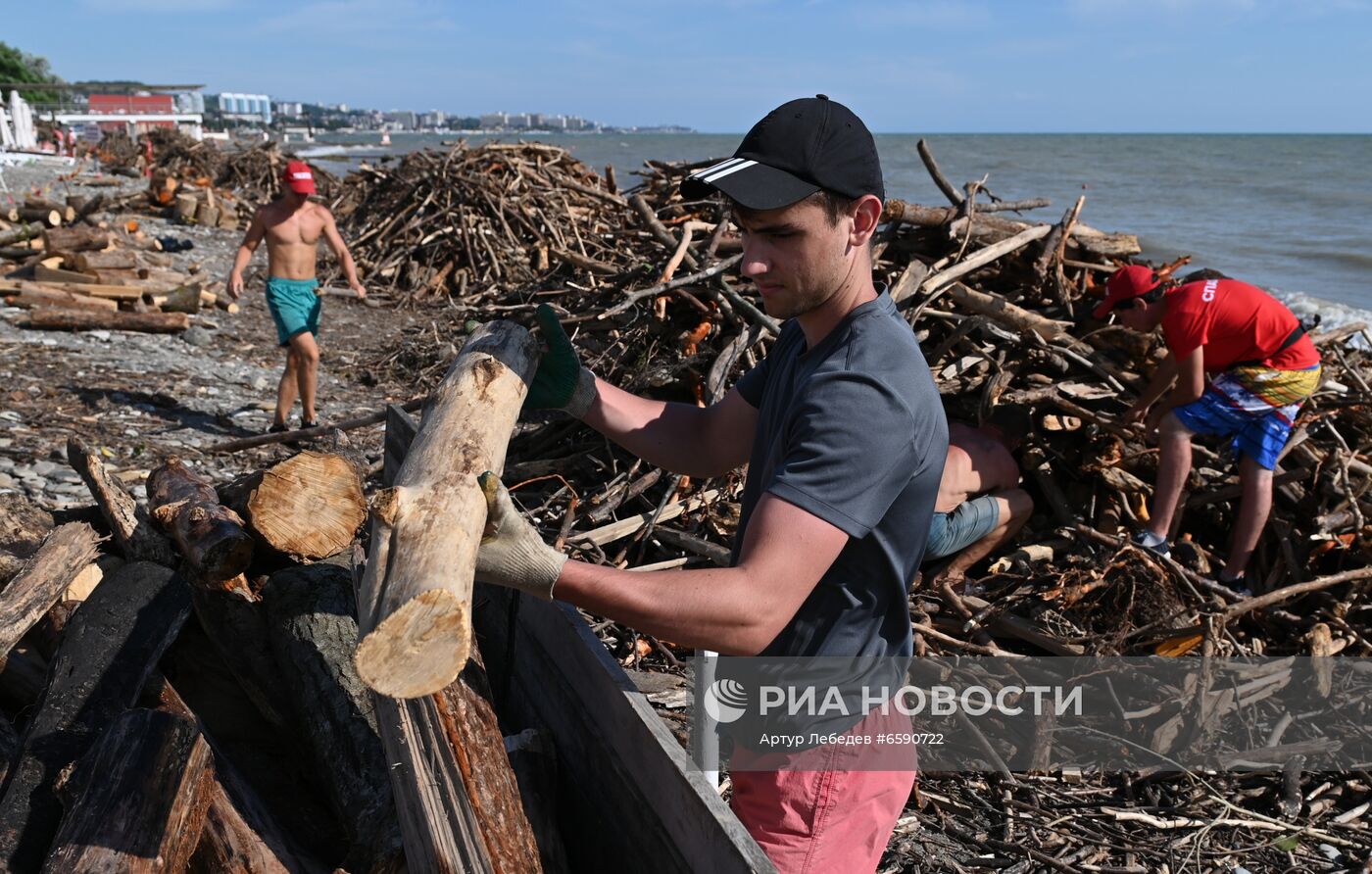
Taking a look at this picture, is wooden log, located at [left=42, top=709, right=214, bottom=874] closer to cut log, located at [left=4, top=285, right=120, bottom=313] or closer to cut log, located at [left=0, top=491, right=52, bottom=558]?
cut log, located at [left=0, top=491, right=52, bottom=558]

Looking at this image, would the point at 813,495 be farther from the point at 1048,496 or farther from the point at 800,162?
the point at 1048,496

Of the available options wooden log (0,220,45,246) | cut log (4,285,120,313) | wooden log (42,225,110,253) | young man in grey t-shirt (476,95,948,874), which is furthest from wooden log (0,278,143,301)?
young man in grey t-shirt (476,95,948,874)

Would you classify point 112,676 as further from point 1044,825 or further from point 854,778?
point 1044,825

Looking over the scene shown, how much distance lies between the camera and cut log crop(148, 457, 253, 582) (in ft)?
10.4

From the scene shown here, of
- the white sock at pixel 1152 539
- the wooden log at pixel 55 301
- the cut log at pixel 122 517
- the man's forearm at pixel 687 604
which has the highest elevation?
the man's forearm at pixel 687 604

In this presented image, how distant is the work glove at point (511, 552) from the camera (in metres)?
1.80

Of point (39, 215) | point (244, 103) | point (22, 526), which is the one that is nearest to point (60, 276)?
point (39, 215)

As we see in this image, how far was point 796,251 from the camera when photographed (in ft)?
6.31

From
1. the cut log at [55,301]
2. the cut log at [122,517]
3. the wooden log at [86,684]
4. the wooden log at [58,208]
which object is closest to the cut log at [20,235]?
the wooden log at [58,208]

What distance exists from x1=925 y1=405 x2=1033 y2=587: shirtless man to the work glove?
3.08 metres

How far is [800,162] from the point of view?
6.02 feet

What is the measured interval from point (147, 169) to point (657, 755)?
99.6 ft

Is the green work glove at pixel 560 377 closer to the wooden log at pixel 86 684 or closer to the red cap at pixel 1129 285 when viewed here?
the wooden log at pixel 86 684

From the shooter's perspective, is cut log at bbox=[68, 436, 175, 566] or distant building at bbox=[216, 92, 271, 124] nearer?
cut log at bbox=[68, 436, 175, 566]
